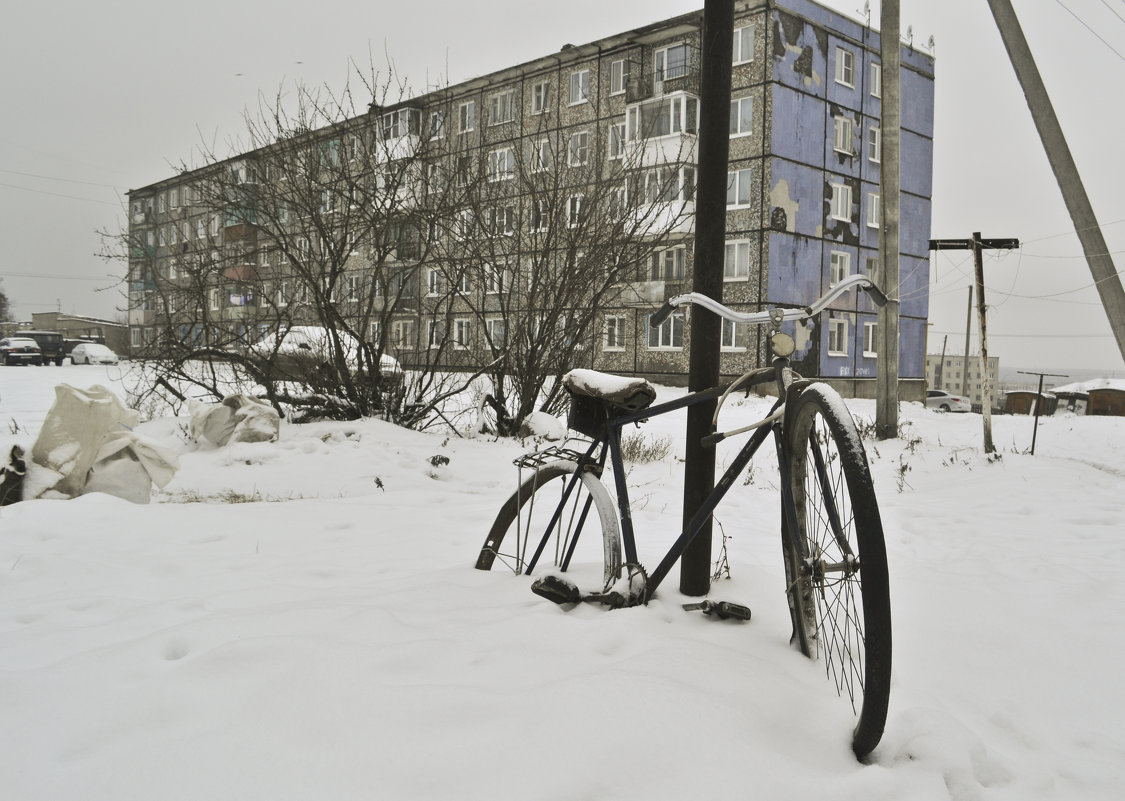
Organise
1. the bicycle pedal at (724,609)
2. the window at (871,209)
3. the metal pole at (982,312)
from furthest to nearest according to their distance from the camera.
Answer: the window at (871,209) → the metal pole at (982,312) → the bicycle pedal at (724,609)

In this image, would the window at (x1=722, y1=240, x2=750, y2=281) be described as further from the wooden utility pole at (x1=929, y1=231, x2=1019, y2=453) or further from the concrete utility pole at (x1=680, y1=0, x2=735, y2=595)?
the concrete utility pole at (x1=680, y1=0, x2=735, y2=595)

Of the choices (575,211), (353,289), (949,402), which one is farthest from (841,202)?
(353,289)

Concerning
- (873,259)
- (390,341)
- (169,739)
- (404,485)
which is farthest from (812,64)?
(169,739)

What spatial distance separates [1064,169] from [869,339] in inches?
699

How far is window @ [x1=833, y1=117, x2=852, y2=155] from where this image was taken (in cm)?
2461

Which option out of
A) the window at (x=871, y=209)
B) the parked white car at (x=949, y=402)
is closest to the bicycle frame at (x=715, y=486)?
the window at (x=871, y=209)

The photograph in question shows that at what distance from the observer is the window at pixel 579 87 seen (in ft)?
86.7

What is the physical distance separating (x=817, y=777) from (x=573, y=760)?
0.57 metres

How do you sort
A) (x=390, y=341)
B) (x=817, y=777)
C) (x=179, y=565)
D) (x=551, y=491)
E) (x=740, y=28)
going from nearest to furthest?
(x=817, y=777) → (x=179, y=565) → (x=551, y=491) → (x=390, y=341) → (x=740, y=28)

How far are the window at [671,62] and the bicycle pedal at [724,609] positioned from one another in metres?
24.8

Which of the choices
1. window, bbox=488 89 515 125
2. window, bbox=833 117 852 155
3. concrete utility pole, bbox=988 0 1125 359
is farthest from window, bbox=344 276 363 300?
window, bbox=488 89 515 125

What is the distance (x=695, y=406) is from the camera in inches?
107

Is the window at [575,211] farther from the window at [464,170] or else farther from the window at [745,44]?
the window at [745,44]

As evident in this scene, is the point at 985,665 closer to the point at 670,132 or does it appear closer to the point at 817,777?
the point at 817,777
